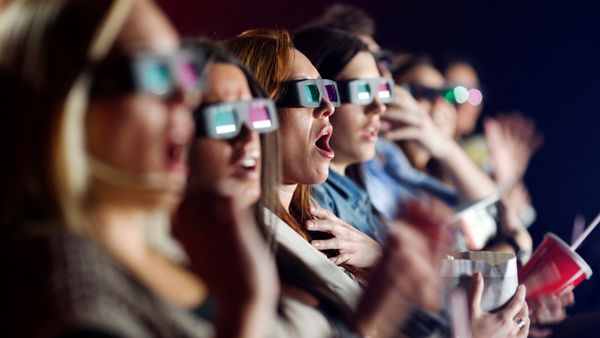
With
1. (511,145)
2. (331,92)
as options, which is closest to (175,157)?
(331,92)

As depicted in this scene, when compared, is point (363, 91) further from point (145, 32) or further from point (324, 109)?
point (145, 32)

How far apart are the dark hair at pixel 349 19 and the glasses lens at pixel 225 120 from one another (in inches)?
62.9

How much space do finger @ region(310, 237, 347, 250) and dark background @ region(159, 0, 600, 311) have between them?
4.48 feet

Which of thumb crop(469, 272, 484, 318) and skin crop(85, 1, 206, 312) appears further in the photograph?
thumb crop(469, 272, 484, 318)

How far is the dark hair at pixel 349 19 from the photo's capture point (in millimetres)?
2709

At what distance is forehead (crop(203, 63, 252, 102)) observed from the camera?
1071 mm

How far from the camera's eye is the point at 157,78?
86 centimetres

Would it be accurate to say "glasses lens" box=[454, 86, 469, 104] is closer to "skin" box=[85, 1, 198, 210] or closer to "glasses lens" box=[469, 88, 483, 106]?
"glasses lens" box=[469, 88, 483, 106]

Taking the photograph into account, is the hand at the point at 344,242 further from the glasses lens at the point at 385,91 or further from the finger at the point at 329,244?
the glasses lens at the point at 385,91

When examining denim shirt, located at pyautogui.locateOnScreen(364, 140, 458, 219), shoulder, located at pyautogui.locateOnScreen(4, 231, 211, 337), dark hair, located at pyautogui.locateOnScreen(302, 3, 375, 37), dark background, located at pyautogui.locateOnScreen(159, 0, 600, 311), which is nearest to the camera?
shoulder, located at pyautogui.locateOnScreen(4, 231, 211, 337)

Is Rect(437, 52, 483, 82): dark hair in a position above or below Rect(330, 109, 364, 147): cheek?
above

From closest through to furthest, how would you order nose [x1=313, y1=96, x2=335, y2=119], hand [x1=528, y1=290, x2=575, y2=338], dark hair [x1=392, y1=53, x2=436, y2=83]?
nose [x1=313, y1=96, x2=335, y2=119], hand [x1=528, y1=290, x2=575, y2=338], dark hair [x1=392, y1=53, x2=436, y2=83]

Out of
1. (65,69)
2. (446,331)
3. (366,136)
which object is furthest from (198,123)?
(366,136)

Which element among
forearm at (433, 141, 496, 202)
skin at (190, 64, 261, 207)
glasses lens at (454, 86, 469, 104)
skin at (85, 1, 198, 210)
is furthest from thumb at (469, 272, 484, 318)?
glasses lens at (454, 86, 469, 104)
